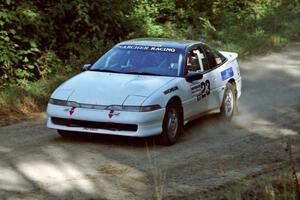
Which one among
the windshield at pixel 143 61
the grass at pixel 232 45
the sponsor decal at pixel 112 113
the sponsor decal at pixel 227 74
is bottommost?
the grass at pixel 232 45

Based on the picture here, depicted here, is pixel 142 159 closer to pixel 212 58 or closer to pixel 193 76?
pixel 193 76

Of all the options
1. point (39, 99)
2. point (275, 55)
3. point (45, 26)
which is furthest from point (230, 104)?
point (275, 55)

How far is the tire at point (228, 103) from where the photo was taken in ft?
40.3

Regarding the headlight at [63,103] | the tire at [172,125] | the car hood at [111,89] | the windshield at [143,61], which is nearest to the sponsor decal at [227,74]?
the windshield at [143,61]

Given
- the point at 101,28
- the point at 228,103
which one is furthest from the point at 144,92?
the point at 101,28

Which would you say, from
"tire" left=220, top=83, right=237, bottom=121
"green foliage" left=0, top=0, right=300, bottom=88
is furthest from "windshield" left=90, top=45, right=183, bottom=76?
"green foliage" left=0, top=0, right=300, bottom=88

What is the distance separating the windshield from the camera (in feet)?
35.9

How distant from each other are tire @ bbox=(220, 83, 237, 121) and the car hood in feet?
6.45

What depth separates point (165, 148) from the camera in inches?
398

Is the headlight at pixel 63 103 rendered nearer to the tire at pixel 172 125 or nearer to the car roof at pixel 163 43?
the tire at pixel 172 125

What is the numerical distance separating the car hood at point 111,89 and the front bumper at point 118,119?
0.16 m

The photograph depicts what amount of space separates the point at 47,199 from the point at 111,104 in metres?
2.68

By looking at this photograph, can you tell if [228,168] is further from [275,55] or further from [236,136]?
[275,55]

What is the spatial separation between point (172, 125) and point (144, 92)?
0.75m
